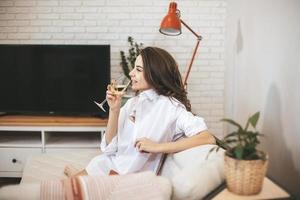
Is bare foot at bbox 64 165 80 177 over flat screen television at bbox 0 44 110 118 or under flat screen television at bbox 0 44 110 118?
under

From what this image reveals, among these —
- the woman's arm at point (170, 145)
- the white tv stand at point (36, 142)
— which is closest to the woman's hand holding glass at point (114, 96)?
the woman's arm at point (170, 145)

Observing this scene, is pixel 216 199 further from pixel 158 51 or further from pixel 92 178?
pixel 158 51

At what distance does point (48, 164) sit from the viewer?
79.8 inches

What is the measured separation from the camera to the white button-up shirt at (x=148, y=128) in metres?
1.61

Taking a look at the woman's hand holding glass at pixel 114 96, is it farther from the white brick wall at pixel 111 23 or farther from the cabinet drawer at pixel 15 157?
the white brick wall at pixel 111 23

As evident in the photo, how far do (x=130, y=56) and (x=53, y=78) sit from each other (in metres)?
0.72

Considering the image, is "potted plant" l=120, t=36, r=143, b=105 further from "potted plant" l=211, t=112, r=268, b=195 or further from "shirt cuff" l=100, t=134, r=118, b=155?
"potted plant" l=211, t=112, r=268, b=195

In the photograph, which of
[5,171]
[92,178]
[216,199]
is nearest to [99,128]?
[5,171]

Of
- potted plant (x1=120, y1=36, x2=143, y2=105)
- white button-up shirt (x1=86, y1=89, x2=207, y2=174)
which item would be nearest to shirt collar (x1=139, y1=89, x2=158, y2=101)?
white button-up shirt (x1=86, y1=89, x2=207, y2=174)

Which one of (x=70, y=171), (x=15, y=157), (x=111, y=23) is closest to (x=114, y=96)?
(x=70, y=171)

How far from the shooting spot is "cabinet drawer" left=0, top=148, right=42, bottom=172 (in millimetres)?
2705

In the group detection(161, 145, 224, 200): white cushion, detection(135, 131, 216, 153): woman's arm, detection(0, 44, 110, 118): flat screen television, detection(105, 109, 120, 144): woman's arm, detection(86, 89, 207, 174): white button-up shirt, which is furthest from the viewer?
detection(0, 44, 110, 118): flat screen television

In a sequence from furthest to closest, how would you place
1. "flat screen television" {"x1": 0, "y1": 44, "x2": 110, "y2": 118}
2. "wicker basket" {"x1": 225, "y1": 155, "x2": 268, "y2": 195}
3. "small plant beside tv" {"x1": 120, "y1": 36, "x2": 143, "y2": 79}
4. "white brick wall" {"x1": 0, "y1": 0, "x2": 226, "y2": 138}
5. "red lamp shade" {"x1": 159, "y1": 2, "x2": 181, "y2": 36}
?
"white brick wall" {"x1": 0, "y1": 0, "x2": 226, "y2": 138} < "small plant beside tv" {"x1": 120, "y1": 36, "x2": 143, "y2": 79} < "flat screen television" {"x1": 0, "y1": 44, "x2": 110, "y2": 118} < "red lamp shade" {"x1": 159, "y1": 2, "x2": 181, "y2": 36} < "wicker basket" {"x1": 225, "y1": 155, "x2": 268, "y2": 195}

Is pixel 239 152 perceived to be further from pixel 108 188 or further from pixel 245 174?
pixel 108 188
